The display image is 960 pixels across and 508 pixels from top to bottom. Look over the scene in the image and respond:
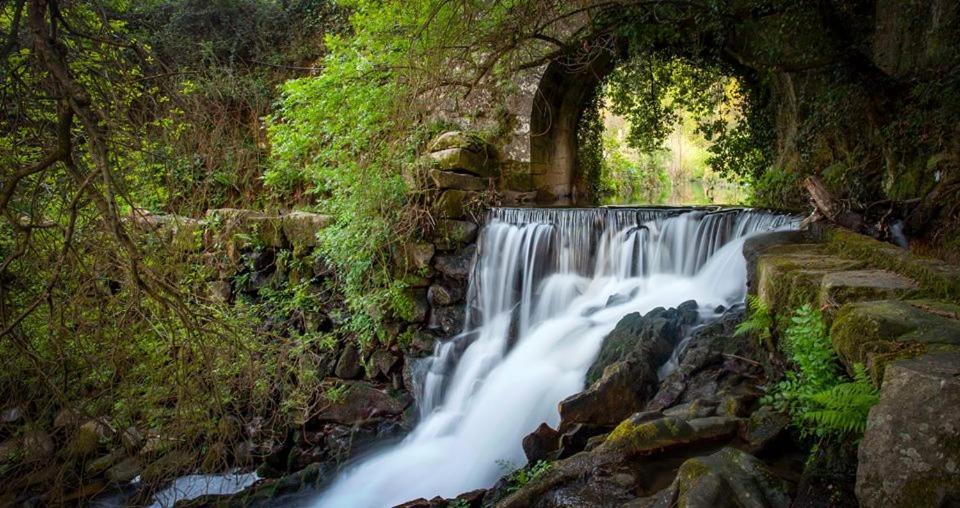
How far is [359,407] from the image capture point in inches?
241

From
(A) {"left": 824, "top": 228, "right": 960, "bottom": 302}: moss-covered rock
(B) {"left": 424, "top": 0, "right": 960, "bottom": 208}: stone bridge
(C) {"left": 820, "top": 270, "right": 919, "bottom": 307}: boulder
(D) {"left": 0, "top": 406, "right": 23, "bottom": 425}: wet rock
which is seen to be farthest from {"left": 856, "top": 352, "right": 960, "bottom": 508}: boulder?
(B) {"left": 424, "top": 0, "right": 960, "bottom": 208}: stone bridge

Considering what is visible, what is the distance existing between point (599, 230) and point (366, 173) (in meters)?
2.97

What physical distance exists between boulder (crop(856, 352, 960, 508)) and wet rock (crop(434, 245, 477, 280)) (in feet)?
17.9

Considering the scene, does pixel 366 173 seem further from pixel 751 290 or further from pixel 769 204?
pixel 769 204

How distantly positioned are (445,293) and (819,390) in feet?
16.3

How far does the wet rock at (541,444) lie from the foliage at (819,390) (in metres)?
1.48

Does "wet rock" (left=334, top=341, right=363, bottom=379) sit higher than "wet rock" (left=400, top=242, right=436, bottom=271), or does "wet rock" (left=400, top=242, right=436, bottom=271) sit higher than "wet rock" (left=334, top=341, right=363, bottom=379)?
"wet rock" (left=400, top=242, right=436, bottom=271)

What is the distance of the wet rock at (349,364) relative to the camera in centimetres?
677

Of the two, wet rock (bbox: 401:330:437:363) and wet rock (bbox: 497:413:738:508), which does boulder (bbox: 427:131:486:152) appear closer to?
wet rock (bbox: 401:330:437:363)

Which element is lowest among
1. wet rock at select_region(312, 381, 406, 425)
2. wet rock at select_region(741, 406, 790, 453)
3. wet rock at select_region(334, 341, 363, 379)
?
wet rock at select_region(312, 381, 406, 425)

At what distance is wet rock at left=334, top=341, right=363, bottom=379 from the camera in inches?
267

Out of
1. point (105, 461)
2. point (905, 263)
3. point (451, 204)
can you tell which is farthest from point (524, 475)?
point (451, 204)

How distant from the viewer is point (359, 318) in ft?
22.5

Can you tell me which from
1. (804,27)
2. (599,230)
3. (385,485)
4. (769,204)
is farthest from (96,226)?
(769,204)
